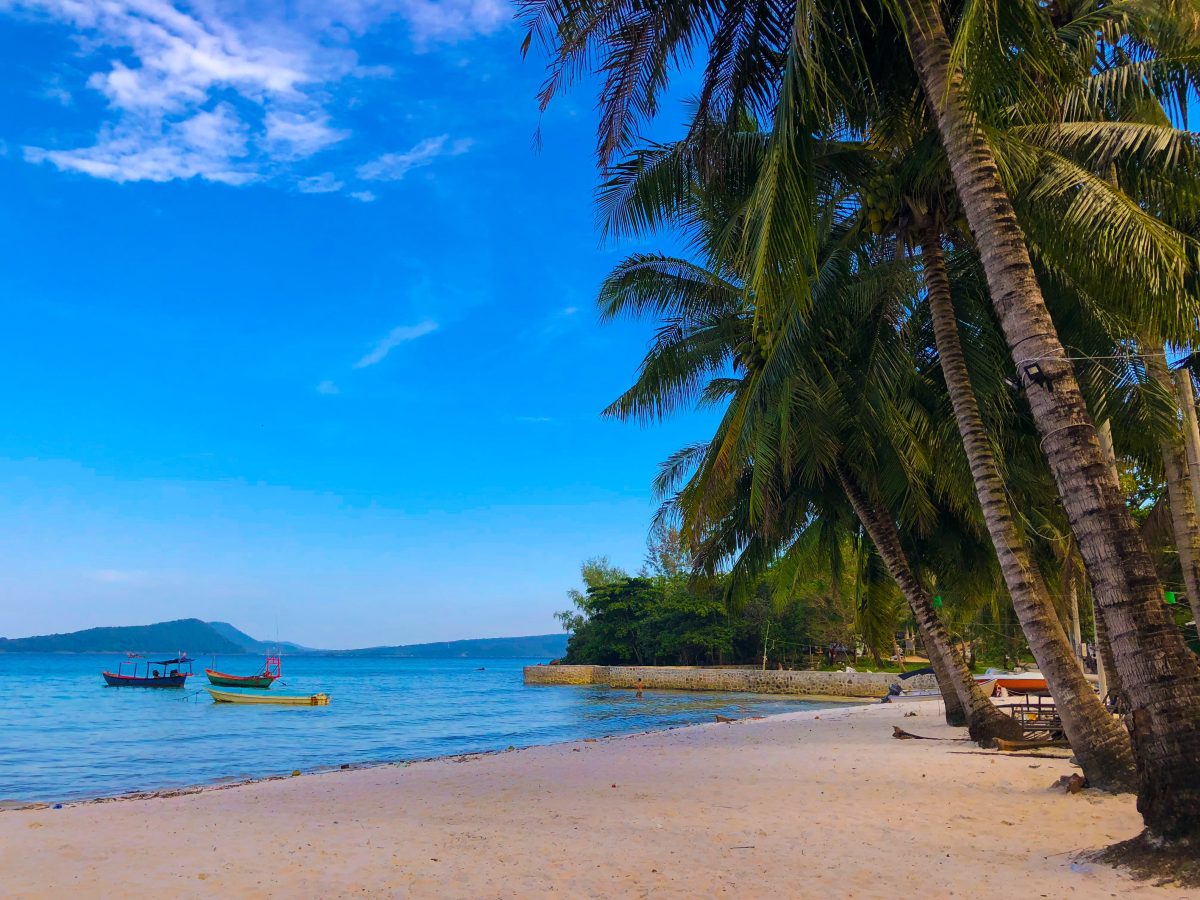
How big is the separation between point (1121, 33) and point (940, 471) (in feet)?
19.8

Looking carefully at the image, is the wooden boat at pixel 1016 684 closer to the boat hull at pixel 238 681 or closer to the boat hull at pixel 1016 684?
the boat hull at pixel 1016 684

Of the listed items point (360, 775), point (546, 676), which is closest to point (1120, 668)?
→ point (360, 775)

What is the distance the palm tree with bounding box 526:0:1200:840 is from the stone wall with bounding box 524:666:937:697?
28.2 meters

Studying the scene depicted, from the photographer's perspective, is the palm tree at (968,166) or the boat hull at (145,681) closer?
the palm tree at (968,166)

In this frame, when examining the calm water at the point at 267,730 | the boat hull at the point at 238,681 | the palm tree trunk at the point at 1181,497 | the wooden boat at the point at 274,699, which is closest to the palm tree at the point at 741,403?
the palm tree trunk at the point at 1181,497

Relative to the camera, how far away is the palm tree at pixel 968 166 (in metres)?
4.79

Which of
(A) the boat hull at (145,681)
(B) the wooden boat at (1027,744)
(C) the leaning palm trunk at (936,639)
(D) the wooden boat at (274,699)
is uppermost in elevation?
(C) the leaning palm trunk at (936,639)

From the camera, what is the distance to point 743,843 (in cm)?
606

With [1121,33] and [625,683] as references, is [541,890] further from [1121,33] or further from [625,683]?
[625,683]

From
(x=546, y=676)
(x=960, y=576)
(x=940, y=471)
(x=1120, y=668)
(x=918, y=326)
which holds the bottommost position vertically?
(x=546, y=676)

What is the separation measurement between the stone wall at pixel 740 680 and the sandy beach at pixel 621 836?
2461 cm

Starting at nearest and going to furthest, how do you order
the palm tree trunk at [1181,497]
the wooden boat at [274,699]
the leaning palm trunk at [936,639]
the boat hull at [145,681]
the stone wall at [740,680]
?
the palm tree trunk at [1181,497] → the leaning palm trunk at [936,639] → the wooden boat at [274,699] → the stone wall at [740,680] → the boat hull at [145,681]

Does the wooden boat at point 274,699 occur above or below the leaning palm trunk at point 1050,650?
below

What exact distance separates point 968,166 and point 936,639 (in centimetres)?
818
